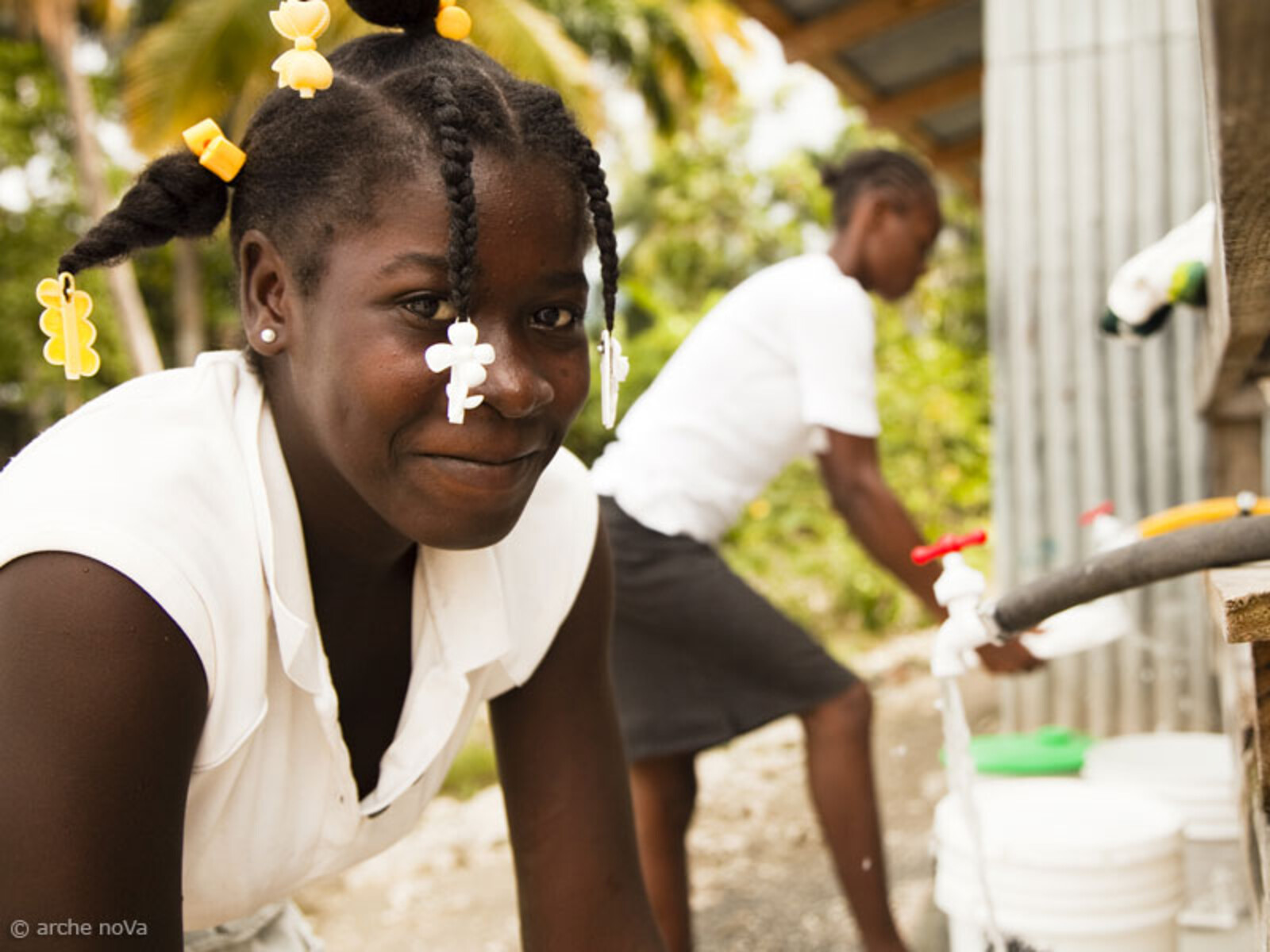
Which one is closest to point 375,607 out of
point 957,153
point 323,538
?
point 323,538

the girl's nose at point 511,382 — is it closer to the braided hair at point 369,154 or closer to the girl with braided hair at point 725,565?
the braided hair at point 369,154

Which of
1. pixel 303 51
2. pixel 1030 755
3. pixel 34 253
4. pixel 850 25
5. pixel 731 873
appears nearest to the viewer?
pixel 303 51

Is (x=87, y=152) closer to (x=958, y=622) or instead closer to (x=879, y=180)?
(x=879, y=180)

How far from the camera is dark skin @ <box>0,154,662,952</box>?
3.79ft

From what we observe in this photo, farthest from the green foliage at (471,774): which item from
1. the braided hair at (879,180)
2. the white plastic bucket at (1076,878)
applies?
the white plastic bucket at (1076,878)

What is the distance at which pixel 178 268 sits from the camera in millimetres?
13656

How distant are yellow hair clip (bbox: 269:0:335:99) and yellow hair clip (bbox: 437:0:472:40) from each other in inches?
5.3

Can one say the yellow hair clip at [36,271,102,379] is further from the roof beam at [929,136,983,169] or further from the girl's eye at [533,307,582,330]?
the roof beam at [929,136,983,169]

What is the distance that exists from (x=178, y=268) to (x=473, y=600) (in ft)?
42.7

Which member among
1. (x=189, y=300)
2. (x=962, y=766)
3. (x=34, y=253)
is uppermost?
(x=34, y=253)

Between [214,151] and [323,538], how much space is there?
43cm

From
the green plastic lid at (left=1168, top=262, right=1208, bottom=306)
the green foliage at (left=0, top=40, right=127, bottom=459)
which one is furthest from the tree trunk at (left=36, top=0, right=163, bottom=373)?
the green plastic lid at (left=1168, top=262, right=1208, bottom=306)

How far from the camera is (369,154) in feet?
4.45

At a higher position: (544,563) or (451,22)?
(451,22)
